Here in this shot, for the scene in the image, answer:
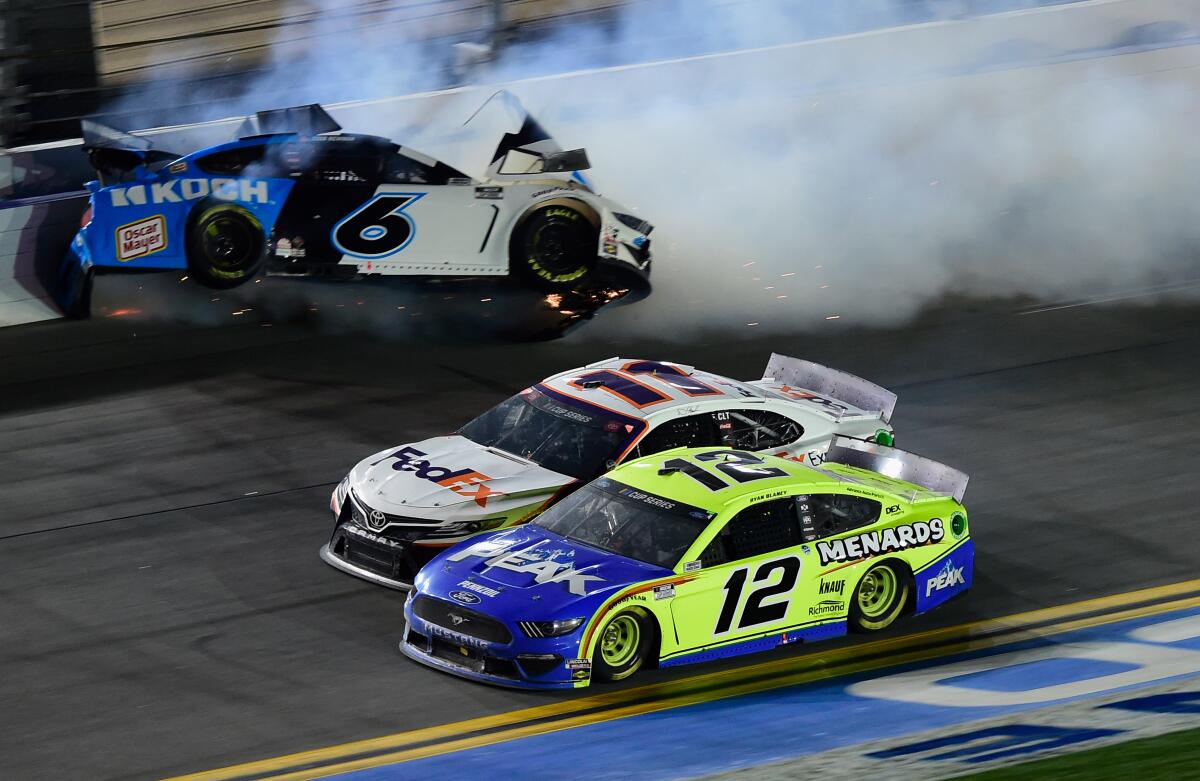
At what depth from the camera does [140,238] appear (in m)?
14.5

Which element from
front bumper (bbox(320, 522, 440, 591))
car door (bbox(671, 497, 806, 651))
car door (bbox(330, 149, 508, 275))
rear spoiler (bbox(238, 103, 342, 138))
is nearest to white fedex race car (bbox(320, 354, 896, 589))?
front bumper (bbox(320, 522, 440, 591))

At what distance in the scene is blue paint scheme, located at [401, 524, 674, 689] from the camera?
8242mm

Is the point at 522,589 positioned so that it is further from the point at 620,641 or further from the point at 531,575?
the point at 620,641

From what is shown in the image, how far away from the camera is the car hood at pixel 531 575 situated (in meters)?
8.30

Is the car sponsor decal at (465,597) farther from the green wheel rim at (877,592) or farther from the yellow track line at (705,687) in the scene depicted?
the green wheel rim at (877,592)

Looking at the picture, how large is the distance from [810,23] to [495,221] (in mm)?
6267

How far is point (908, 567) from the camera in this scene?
9.27 m

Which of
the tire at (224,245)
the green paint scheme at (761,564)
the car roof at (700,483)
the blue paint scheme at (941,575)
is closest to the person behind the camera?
the green paint scheme at (761,564)

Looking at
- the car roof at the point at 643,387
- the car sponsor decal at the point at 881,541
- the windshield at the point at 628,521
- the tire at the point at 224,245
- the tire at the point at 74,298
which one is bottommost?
the car sponsor decal at the point at 881,541

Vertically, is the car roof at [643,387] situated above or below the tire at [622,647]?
above

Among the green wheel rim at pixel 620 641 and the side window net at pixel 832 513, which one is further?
the side window net at pixel 832 513

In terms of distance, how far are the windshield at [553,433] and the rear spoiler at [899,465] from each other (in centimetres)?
139

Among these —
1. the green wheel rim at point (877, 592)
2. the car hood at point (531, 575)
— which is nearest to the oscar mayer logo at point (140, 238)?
the car hood at point (531, 575)

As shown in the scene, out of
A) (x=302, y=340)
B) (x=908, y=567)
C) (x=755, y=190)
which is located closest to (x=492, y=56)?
(x=755, y=190)
